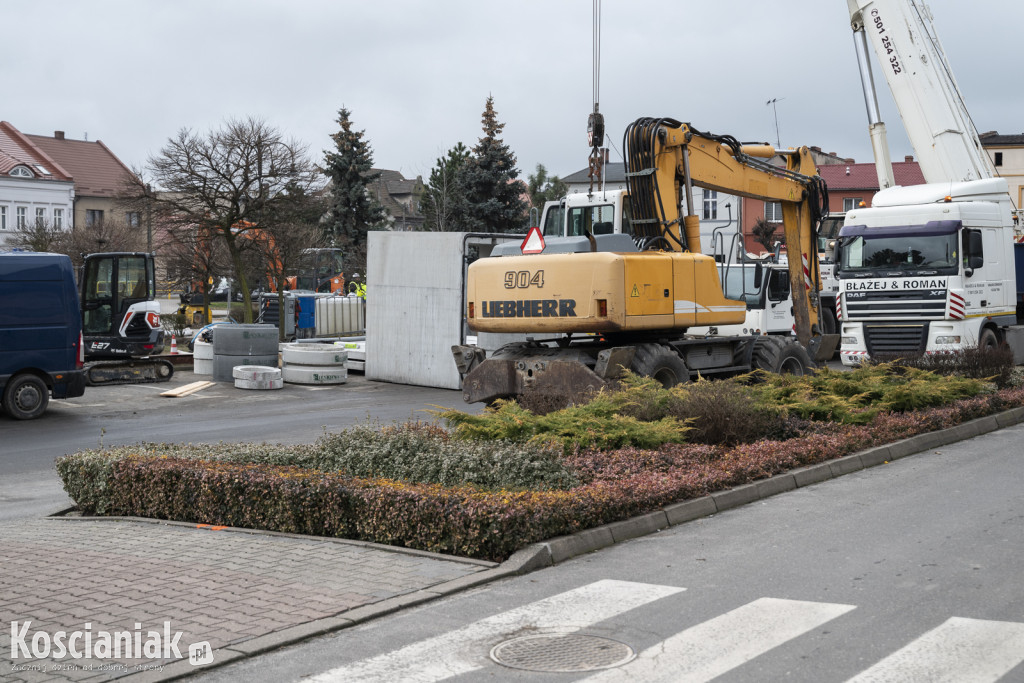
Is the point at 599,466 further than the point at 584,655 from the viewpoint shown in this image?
Yes

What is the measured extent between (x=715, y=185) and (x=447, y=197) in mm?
39639

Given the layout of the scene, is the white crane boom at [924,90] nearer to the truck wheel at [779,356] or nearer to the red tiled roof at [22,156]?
the truck wheel at [779,356]

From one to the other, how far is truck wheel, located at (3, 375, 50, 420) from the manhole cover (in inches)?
585

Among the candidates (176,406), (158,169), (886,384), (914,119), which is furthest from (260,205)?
(886,384)

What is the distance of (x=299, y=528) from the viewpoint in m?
8.52

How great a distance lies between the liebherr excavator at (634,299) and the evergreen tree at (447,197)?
1430 inches

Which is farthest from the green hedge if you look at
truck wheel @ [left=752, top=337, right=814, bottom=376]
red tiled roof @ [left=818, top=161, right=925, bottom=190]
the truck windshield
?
red tiled roof @ [left=818, top=161, right=925, bottom=190]

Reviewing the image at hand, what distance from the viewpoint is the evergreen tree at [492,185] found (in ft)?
178

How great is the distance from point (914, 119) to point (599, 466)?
18458mm

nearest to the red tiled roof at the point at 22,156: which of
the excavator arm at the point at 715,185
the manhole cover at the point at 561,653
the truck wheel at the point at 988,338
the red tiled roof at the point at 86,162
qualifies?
the red tiled roof at the point at 86,162

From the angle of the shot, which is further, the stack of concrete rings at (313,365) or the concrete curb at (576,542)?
the stack of concrete rings at (313,365)

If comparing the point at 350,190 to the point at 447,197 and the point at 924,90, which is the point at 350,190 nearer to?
the point at 447,197

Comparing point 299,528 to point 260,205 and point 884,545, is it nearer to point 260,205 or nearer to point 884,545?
point 884,545

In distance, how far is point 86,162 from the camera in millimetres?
82812
